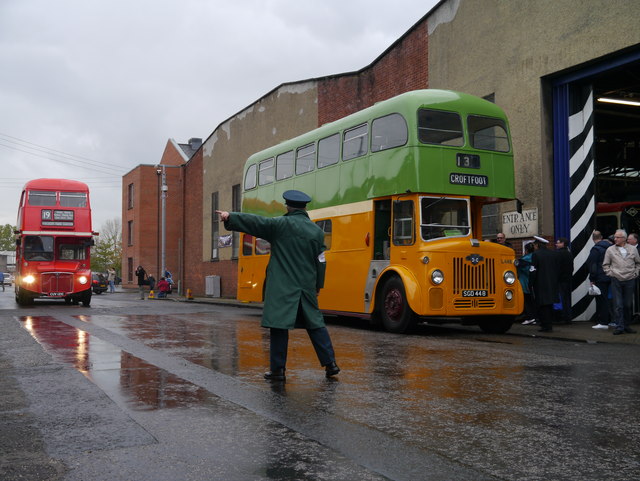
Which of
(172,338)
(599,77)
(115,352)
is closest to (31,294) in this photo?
(172,338)

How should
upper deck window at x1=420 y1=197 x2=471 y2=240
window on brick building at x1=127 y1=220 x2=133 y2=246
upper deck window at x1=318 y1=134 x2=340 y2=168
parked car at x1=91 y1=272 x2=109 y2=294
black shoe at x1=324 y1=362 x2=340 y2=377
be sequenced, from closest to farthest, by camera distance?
1. black shoe at x1=324 y1=362 x2=340 y2=377
2. upper deck window at x1=420 y1=197 x2=471 y2=240
3. upper deck window at x1=318 y1=134 x2=340 y2=168
4. parked car at x1=91 y1=272 x2=109 y2=294
5. window on brick building at x1=127 y1=220 x2=133 y2=246

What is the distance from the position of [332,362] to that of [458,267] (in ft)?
19.0

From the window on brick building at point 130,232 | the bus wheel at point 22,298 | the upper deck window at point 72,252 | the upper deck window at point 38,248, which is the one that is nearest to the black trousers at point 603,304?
the upper deck window at point 72,252

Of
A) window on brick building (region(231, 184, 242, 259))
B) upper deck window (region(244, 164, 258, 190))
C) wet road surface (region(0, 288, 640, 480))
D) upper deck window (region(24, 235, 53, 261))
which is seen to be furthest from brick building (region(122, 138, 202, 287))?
wet road surface (region(0, 288, 640, 480))

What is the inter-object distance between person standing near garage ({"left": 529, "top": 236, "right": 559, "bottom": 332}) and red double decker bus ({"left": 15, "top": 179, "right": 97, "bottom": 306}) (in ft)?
51.0

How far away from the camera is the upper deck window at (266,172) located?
17.3 meters

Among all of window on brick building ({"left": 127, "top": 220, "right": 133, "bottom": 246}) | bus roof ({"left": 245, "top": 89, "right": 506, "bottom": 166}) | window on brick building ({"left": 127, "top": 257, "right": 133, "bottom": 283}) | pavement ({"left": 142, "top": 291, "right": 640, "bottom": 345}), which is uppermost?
window on brick building ({"left": 127, "top": 220, "right": 133, "bottom": 246})

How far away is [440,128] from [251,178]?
7482 mm

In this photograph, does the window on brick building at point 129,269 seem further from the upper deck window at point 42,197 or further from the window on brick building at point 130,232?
the upper deck window at point 42,197

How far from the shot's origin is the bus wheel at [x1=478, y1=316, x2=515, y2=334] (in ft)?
40.6

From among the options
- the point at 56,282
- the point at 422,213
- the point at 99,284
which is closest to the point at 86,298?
the point at 56,282

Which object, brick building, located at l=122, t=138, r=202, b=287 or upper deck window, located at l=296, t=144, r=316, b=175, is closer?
upper deck window, located at l=296, t=144, r=316, b=175

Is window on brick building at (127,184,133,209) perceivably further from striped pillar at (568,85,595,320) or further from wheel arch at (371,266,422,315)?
wheel arch at (371,266,422,315)

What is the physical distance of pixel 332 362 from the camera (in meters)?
6.51
